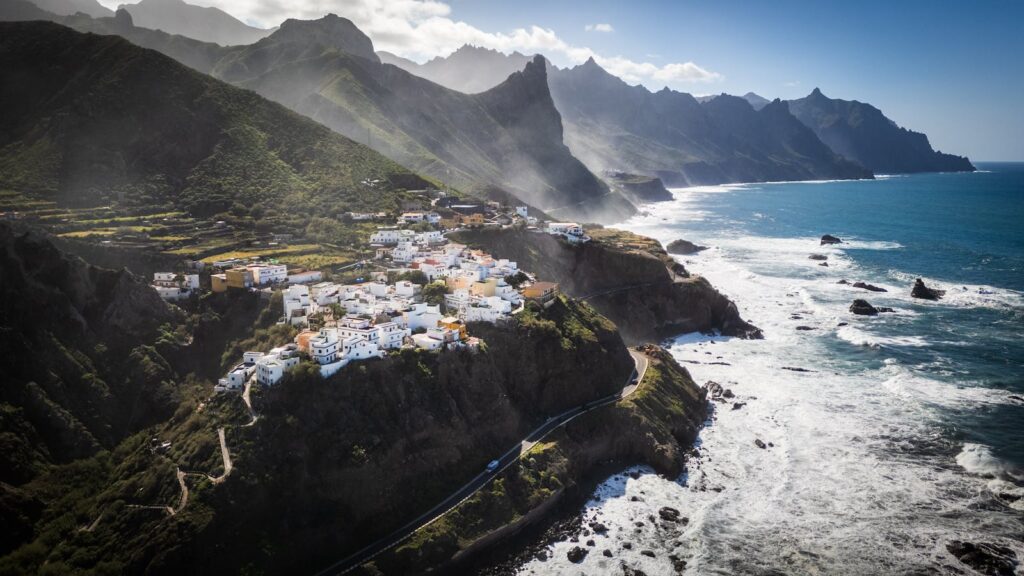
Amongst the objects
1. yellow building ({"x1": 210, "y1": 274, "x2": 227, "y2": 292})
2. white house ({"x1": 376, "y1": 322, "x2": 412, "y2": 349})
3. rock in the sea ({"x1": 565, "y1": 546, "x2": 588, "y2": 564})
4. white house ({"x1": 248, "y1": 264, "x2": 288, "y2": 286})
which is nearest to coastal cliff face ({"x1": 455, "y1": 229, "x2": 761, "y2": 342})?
white house ({"x1": 248, "y1": 264, "x2": 288, "y2": 286})

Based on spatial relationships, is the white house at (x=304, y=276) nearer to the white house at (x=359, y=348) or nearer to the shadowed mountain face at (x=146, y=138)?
the white house at (x=359, y=348)

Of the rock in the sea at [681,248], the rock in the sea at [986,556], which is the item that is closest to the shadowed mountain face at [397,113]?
the rock in the sea at [681,248]

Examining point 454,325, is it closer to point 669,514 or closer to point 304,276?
point 304,276

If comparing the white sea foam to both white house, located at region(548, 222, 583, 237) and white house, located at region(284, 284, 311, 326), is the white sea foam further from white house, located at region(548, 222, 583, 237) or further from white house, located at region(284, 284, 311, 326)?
white house, located at region(284, 284, 311, 326)

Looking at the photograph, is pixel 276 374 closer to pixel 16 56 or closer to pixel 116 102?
pixel 116 102

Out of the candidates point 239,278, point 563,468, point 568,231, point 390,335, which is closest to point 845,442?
point 563,468
